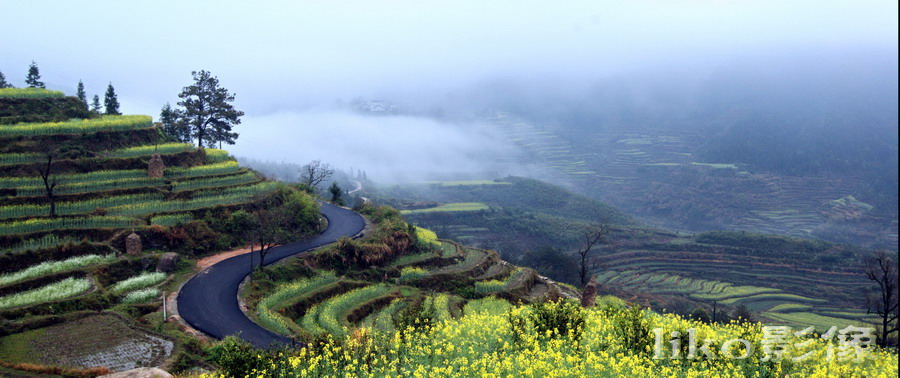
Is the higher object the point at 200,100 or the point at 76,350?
the point at 200,100

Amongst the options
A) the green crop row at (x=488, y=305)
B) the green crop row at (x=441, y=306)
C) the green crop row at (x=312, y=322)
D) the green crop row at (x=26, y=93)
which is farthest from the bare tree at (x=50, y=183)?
the green crop row at (x=488, y=305)

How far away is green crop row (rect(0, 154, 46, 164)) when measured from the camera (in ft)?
103

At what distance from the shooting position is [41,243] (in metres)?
26.5

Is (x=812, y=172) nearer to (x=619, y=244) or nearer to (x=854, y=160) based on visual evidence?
(x=854, y=160)

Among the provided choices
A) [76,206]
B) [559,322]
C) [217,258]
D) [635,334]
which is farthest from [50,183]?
[635,334]

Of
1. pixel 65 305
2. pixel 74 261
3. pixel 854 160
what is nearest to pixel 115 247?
pixel 74 261

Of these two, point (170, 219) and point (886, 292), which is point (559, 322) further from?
point (886, 292)

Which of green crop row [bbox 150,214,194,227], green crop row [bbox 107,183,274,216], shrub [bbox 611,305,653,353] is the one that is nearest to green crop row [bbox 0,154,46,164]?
green crop row [bbox 107,183,274,216]

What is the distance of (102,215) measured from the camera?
97.9 ft

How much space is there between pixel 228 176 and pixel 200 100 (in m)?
11.7

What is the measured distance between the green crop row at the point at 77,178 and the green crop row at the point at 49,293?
33.7ft

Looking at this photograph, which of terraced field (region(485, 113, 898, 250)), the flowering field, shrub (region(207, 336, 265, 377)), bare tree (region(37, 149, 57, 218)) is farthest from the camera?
terraced field (region(485, 113, 898, 250))

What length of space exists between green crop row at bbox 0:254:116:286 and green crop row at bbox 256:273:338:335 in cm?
900

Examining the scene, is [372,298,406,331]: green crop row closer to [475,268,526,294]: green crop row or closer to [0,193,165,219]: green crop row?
[475,268,526,294]: green crop row
